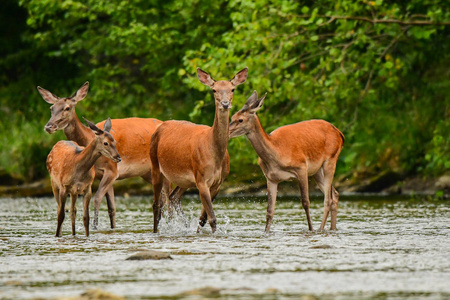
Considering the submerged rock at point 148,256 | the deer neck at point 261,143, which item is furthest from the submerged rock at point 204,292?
the deer neck at point 261,143

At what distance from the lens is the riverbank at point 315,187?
22.4 m

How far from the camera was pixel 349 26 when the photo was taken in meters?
21.0

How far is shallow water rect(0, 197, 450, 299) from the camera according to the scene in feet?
26.3

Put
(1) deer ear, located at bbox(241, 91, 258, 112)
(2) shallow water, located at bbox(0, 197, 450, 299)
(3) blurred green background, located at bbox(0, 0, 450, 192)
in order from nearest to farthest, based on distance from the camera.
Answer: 1. (2) shallow water, located at bbox(0, 197, 450, 299)
2. (1) deer ear, located at bbox(241, 91, 258, 112)
3. (3) blurred green background, located at bbox(0, 0, 450, 192)

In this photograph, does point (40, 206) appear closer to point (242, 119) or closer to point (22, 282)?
point (242, 119)

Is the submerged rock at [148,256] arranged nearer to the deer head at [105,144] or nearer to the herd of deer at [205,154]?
the herd of deer at [205,154]

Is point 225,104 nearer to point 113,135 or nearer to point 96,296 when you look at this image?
point 113,135

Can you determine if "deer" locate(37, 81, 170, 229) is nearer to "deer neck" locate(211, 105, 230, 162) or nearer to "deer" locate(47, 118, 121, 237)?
"deer" locate(47, 118, 121, 237)

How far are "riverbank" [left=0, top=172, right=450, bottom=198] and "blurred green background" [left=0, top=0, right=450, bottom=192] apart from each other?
19 cm

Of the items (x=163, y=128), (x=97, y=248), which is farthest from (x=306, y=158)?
(x=97, y=248)

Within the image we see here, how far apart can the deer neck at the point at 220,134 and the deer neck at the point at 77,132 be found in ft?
10.2

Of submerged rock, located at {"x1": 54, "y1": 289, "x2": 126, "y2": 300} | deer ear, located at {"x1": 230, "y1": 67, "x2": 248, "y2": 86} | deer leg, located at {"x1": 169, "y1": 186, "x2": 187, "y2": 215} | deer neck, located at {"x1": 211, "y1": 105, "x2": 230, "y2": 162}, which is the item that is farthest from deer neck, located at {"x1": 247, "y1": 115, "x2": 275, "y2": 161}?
submerged rock, located at {"x1": 54, "y1": 289, "x2": 126, "y2": 300}

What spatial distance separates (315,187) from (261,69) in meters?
4.06

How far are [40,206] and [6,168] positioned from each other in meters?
4.77
